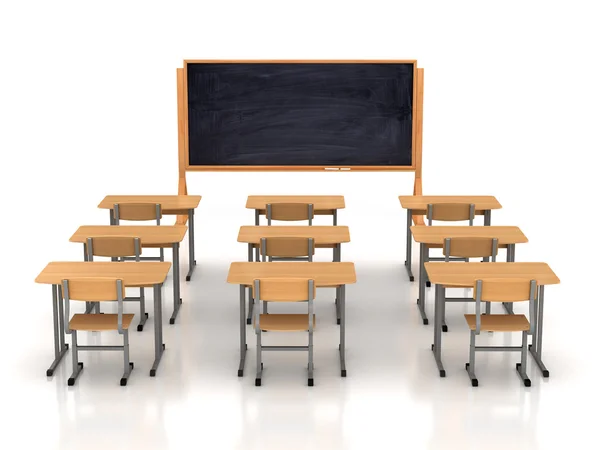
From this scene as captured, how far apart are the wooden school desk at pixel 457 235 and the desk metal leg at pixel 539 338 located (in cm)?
87

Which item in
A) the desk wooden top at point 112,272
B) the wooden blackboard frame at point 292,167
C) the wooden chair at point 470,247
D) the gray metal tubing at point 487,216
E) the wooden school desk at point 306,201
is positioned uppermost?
the wooden blackboard frame at point 292,167

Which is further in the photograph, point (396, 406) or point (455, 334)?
point (455, 334)

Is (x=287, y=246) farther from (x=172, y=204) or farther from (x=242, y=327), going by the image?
(x=172, y=204)

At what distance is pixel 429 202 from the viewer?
1095 centimetres

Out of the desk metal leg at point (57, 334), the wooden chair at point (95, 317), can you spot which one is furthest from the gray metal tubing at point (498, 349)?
the desk metal leg at point (57, 334)

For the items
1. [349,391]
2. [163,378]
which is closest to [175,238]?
[163,378]

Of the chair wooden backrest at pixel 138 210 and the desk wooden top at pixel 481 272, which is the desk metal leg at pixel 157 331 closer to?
the desk wooden top at pixel 481 272

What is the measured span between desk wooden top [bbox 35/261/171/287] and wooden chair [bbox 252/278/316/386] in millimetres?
819

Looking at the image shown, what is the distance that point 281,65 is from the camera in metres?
12.7

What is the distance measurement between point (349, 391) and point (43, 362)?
2.53m

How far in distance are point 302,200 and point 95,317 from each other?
3.20 meters

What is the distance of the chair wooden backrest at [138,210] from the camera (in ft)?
35.3

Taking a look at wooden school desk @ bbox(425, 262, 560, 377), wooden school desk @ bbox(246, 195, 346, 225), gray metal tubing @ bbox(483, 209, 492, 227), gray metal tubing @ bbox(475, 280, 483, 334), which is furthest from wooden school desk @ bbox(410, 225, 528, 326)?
gray metal tubing @ bbox(475, 280, 483, 334)

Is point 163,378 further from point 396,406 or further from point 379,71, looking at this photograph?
point 379,71
